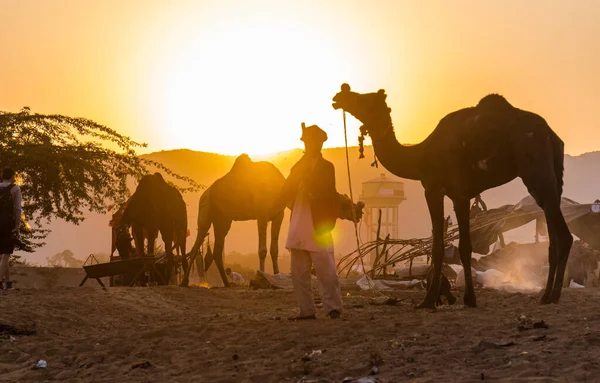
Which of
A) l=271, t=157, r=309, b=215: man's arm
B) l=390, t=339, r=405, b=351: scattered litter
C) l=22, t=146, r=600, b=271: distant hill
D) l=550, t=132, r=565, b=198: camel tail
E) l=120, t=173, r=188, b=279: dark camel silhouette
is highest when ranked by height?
l=22, t=146, r=600, b=271: distant hill

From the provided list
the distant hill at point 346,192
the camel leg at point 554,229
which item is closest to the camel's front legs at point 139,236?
the camel leg at point 554,229

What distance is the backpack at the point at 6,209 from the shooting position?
517 inches

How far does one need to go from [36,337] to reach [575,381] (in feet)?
20.9

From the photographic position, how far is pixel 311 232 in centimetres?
888

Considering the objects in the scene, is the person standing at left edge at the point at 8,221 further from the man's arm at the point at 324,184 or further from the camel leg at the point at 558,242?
the camel leg at the point at 558,242

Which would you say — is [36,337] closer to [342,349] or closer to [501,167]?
[342,349]

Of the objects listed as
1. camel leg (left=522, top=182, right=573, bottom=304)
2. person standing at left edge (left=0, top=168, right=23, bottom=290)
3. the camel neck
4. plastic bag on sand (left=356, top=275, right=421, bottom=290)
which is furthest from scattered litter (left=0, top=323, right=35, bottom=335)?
plastic bag on sand (left=356, top=275, right=421, bottom=290)

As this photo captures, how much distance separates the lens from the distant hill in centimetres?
12731

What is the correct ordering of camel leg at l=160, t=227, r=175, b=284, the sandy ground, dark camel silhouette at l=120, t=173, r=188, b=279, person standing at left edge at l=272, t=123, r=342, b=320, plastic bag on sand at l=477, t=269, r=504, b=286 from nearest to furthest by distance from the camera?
the sandy ground, person standing at left edge at l=272, t=123, r=342, b=320, plastic bag on sand at l=477, t=269, r=504, b=286, camel leg at l=160, t=227, r=175, b=284, dark camel silhouette at l=120, t=173, r=188, b=279

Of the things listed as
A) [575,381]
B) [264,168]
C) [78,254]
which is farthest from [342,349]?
[78,254]

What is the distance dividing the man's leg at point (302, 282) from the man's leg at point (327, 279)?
0.39ft

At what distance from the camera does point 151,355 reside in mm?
7203

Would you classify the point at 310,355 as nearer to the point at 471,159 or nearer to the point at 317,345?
the point at 317,345

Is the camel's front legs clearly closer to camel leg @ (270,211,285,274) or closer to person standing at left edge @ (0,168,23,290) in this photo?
camel leg @ (270,211,285,274)
